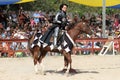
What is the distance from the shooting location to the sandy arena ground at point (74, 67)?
13055 millimetres

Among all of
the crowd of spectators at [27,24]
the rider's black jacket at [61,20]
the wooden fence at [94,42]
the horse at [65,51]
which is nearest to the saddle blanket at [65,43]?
the horse at [65,51]

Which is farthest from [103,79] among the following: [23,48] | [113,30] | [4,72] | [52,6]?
[52,6]

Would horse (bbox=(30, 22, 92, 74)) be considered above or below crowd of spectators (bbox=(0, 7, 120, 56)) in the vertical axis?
above

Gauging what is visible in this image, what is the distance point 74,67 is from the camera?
16062mm

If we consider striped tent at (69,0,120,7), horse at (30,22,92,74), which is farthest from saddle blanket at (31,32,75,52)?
striped tent at (69,0,120,7)

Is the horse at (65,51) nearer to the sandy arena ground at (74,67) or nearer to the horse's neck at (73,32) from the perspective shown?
the horse's neck at (73,32)

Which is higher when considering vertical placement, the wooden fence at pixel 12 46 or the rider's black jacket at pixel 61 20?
the rider's black jacket at pixel 61 20

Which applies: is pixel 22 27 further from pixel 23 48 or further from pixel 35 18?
pixel 23 48

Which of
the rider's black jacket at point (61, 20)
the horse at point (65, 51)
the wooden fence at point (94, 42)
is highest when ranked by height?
the rider's black jacket at point (61, 20)

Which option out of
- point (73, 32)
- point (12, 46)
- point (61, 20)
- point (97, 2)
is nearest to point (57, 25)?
point (61, 20)

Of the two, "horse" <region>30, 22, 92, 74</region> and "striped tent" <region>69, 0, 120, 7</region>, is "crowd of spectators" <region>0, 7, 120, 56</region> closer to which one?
"striped tent" <region>69, 0, 120, 7</region>

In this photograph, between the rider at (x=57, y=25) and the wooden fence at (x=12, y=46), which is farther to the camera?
the wooden fence at (x=12, y=46)

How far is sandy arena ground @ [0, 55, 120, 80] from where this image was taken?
13055 millimetres

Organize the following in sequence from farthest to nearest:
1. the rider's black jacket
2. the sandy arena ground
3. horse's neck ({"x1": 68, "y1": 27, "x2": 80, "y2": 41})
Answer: horse's neck ({"x1": 68, "y1": 27, "x2": 80, "y2": 41}) < the rider's black jacket < the sandy arena ground
